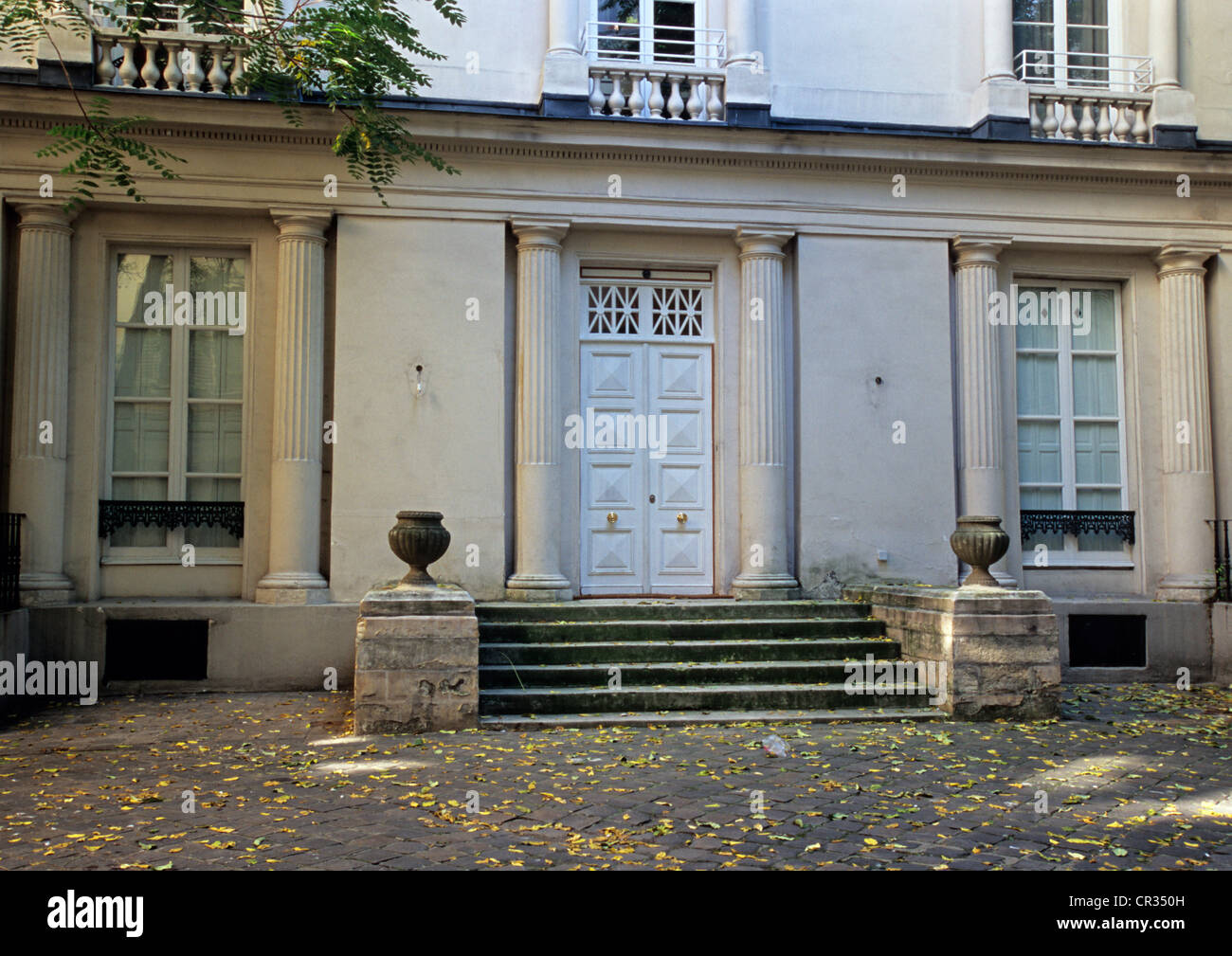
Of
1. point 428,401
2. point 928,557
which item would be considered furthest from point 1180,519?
point 428,401

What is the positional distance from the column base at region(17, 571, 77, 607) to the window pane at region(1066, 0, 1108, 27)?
12.7 meters

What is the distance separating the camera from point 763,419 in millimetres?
11039

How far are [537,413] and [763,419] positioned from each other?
7.85 ft

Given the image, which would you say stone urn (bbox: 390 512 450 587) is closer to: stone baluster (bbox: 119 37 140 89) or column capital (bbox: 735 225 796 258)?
column capital (bbox: 735 225 796 258)

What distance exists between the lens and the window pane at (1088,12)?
40.5 feet

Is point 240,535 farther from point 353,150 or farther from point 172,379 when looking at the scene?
point 353,150

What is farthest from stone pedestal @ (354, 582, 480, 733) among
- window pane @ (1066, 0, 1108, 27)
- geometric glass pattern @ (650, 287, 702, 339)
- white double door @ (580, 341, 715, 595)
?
window pane @ (1066, 0, 1108, 27)

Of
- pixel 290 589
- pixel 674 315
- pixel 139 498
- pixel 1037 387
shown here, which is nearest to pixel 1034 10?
pixel 1037 387

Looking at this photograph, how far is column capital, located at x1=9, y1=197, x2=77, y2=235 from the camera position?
1009 cm

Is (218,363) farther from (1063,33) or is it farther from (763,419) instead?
(1063,33)

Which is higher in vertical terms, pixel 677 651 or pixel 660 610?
pixel 660 610

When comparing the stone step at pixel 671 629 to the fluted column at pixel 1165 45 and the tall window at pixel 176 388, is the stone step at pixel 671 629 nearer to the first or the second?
the tall window at pixel 176 388

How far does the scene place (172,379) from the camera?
10.6 m

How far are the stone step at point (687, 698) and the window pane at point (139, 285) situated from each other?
5.47 m
